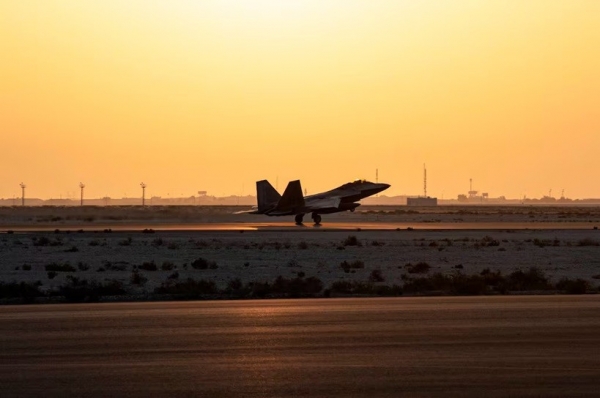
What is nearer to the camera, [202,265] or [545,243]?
[202,265]

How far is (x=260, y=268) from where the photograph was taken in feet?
121

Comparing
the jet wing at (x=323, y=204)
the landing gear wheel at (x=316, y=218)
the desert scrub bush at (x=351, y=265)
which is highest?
the jet wing at (x=323, y=204)

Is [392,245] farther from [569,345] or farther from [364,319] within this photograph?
[569,345]

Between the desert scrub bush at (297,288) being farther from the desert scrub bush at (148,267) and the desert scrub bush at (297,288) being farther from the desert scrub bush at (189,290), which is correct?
the desert scrub bush at (148,267)

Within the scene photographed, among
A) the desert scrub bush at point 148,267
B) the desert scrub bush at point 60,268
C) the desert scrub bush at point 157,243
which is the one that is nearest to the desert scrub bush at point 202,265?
the desert scrub bush at point 148,267

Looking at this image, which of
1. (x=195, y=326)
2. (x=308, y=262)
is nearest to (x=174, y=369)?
(x=195, y=326)

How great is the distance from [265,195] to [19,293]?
181 ft

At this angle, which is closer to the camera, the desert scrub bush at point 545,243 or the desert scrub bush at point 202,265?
the desert scrub bush at point 202,265

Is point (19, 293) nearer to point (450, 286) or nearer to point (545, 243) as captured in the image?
point (450, 286)

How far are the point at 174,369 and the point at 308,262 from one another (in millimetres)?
27247

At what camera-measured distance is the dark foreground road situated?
1164 centimetres

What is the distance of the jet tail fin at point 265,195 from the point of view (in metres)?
80.6

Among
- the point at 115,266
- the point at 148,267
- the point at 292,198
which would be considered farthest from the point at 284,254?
the point at 292,198

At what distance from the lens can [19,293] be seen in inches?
1027
